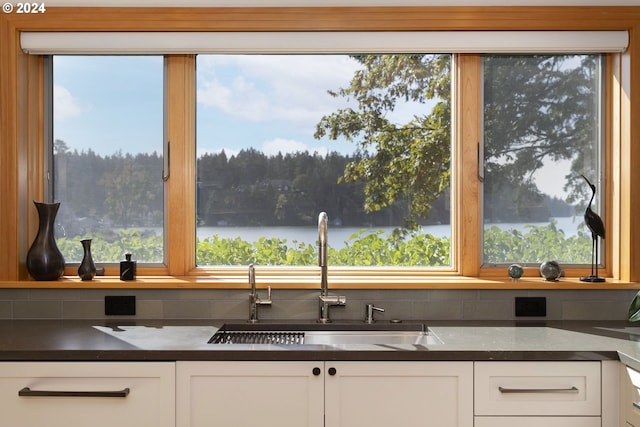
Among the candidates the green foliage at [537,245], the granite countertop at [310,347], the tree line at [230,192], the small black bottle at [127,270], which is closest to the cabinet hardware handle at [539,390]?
the granite countertop at [310,347]

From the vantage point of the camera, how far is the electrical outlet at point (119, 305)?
2.83m

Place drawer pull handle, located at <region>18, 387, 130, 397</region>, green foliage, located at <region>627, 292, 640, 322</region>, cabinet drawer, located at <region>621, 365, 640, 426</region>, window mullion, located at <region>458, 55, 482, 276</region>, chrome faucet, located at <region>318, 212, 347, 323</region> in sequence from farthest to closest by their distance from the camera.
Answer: window mullion, located at <region>458, 55, 482, 276</region>
chrome faucet, located at <region>318, 212, 347, 323</region>
green foliage, located at <region>627, 292, 640, 322</region>
drawer pull handle, located at <region>18, 387, 130, 397</region>
cabinet drawer, located at <region>621, 365, 640, 426</region>

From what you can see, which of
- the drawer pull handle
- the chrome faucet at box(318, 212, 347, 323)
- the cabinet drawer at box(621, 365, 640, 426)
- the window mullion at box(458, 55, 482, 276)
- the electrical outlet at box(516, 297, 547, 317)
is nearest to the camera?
the cabinet drawer at box(621, 365, 640, 426)

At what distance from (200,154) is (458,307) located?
1.45 meters

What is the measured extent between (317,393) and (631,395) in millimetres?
1100

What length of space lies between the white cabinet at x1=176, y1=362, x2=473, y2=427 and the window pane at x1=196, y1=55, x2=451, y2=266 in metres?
0.88

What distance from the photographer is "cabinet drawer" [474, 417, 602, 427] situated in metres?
2.22

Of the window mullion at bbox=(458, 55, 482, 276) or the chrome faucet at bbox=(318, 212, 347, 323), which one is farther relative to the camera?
the window mullion at bbox=(458, 55, 482, 276)

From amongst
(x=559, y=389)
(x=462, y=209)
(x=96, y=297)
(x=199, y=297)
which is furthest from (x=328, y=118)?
(x=559, y=389)

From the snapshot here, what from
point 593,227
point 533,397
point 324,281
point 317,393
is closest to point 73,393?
point 317,393

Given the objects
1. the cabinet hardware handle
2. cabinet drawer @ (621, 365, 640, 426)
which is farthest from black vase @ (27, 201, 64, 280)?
cabinet drawer @ (621, 365, 640, 426)

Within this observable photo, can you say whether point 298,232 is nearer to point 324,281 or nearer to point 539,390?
point 324,281

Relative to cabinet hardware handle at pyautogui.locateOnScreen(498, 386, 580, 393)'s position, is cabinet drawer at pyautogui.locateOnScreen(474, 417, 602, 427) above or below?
below

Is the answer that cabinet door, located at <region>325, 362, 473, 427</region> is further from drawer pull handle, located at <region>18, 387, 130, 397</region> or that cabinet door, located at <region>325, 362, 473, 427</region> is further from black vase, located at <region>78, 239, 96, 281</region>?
black vase, located at <region>78, 239, 96, 281</region>
